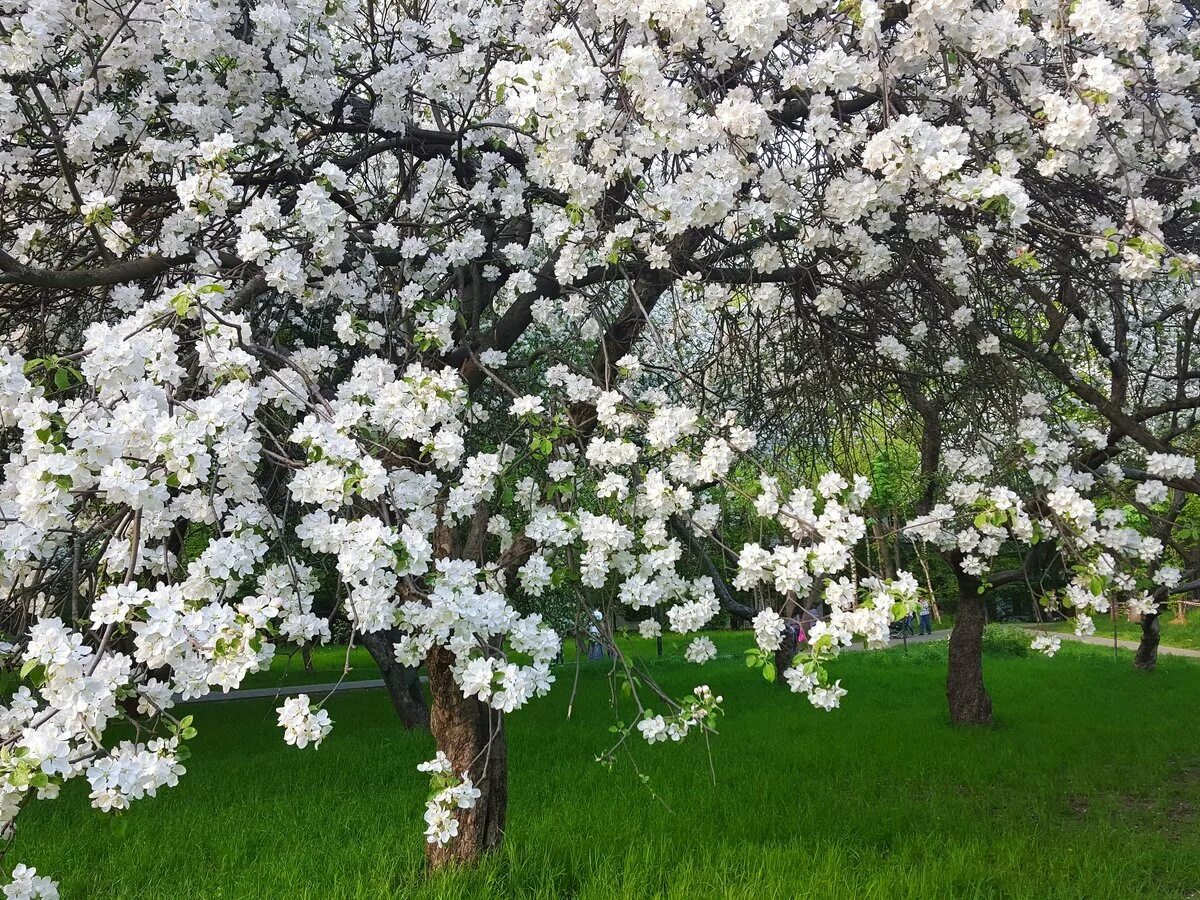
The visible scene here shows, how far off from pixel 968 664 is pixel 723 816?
453cm

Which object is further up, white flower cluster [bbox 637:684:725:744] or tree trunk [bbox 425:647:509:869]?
white flower cluster [bbox 637:684:725:744]

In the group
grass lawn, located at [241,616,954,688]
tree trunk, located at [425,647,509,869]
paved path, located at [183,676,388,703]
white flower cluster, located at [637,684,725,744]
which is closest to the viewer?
white flower cluster, located at [637,684,725,744]

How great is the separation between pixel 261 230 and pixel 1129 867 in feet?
17.8

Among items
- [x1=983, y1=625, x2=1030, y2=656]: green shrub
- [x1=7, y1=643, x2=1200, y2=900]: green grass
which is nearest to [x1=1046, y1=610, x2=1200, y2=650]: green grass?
[x1=983, y1=625, x2=1030, y2=656]: green shrub

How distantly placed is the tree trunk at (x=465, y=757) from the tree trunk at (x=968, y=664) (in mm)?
5979

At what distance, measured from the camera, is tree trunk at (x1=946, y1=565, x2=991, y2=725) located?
8.33 metres

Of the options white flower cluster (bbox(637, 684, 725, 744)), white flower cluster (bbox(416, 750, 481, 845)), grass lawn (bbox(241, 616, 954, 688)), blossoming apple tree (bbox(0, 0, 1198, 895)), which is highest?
blossoming apple tree (bbox(0, 0, 1198, 895))

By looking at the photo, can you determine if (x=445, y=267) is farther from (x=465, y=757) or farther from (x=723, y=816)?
(x=723, y=816)

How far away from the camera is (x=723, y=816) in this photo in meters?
5.16

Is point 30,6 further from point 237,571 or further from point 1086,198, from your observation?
point 1086,198

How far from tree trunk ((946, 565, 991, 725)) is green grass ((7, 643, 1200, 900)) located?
28 centimetres

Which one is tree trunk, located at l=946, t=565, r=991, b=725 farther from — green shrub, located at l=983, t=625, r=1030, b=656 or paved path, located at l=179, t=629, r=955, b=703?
green shrub, located at l=983, t=625, r=1030, b=656

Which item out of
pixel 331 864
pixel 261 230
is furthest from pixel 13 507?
pixel 331 864

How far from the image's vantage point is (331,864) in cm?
426
